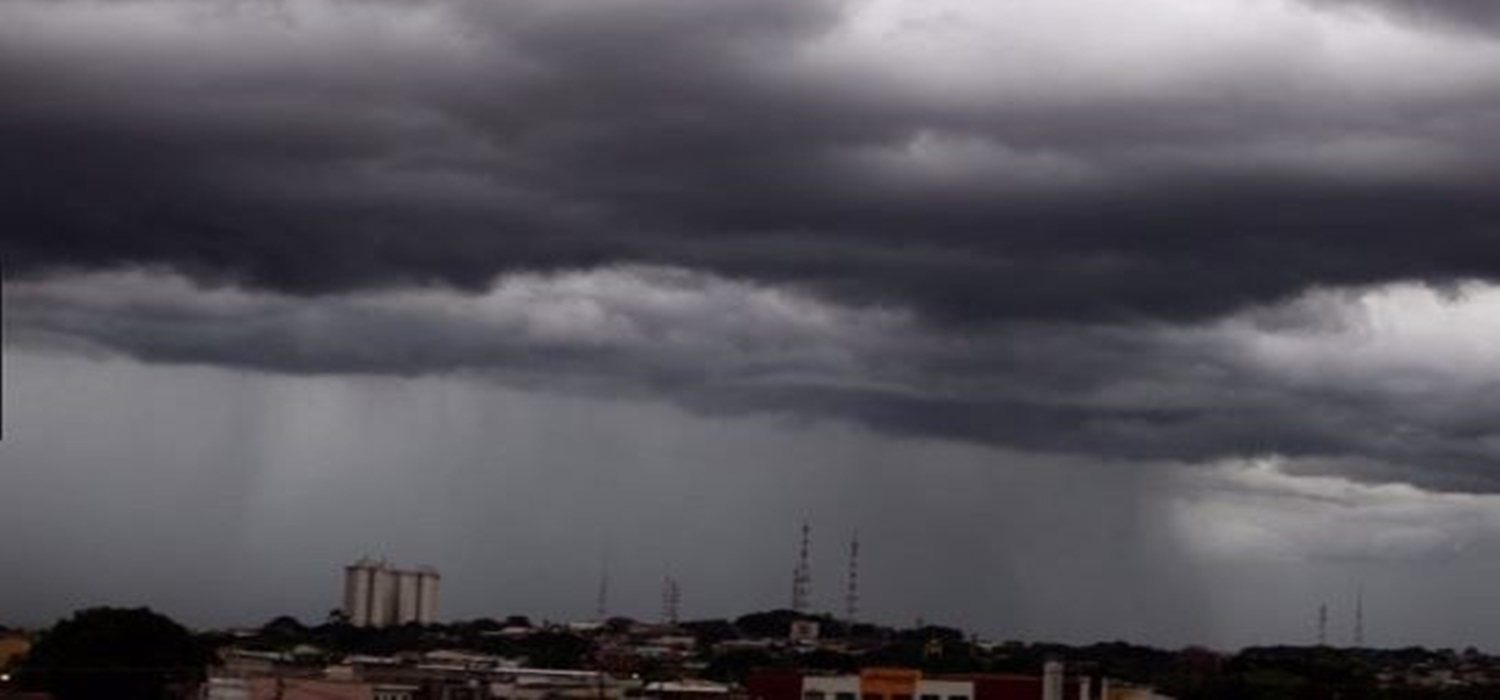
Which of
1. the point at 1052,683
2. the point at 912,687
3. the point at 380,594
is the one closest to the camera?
the point at 1052,683

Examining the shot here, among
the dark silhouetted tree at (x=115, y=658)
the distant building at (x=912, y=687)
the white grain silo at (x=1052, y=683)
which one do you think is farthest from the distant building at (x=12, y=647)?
the white grain silo at (x=1052, y=683)

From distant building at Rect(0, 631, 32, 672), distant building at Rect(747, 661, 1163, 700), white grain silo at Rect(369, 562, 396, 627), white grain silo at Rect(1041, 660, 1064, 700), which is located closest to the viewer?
white grain silo at Rect(1041, 660, 1064, 700)

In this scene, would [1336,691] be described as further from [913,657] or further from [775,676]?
[913,657]

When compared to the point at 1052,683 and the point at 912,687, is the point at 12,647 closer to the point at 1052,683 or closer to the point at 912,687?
the point at 912,687

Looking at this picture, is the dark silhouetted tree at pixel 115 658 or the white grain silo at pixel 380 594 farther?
the white grain silo at pixel 380 594

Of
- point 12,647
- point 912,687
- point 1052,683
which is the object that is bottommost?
point 12,647

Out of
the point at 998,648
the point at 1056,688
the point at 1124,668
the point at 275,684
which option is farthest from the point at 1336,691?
the point at 998,648

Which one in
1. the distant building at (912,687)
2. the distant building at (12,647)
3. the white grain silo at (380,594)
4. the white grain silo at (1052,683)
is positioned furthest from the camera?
the white grain silo at (380,594)

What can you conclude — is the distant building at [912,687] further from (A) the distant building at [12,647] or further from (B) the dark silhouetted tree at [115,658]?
(A) the distant building at [12,647]

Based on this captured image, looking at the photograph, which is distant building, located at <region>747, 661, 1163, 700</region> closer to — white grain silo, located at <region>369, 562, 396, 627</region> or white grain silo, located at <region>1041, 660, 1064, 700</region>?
white grain silo, located at <region>1041, 660, 1064, 700</region>

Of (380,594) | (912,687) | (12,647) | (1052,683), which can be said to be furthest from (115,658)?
(380,594)

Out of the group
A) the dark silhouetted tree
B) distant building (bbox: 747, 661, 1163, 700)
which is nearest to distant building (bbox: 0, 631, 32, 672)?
the dark silhouetted tree
